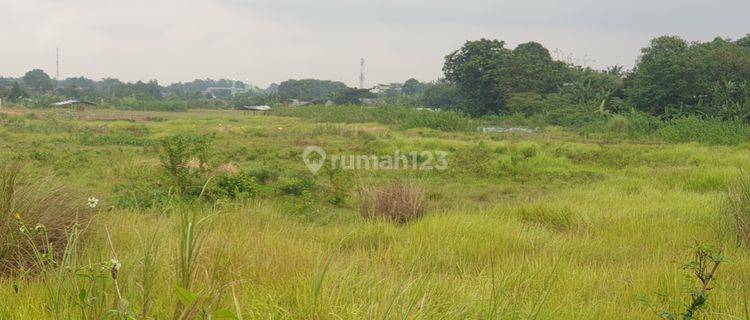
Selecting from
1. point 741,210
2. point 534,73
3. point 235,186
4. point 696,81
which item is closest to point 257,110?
point 534,73

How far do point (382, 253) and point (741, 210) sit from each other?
10.6ft

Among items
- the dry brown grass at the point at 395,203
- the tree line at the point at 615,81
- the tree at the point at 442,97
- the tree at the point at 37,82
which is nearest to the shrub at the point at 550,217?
the dry brown grass at the point at 395,203

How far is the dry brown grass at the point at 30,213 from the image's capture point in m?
3.31

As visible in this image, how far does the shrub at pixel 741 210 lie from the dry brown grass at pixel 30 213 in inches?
200

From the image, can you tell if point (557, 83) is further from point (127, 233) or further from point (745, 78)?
point (127, 233)

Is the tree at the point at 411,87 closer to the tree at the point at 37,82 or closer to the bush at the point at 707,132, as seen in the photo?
the tree at the point at 37,82

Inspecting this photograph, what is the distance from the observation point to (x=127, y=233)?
13.5 ft

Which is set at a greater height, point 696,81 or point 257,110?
point 696,81

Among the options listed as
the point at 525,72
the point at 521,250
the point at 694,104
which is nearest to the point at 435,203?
the point at 521,250

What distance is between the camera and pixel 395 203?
251 inches

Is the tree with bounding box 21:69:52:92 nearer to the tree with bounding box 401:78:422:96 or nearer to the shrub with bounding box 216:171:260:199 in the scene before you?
the tree with bounding box 401:78:422:96

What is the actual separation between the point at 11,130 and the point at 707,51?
1193 inches

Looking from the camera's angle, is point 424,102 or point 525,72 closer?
point 525,72

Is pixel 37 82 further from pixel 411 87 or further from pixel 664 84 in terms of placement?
pixel 664 84
